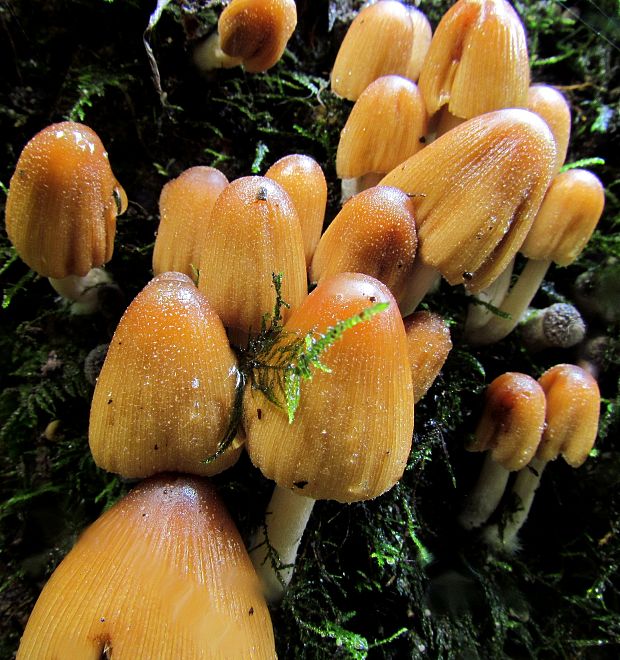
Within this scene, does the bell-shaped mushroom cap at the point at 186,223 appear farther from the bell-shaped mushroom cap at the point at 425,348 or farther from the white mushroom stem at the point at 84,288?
the bell-shaped mushroom cap at the point at 425,348

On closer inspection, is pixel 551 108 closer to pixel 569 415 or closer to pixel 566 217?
pixel 566 217

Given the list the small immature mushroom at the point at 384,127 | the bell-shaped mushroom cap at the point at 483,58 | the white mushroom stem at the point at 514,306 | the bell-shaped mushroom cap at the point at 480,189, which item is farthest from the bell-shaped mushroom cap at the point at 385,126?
the white mushroom stem at the point at 514,306

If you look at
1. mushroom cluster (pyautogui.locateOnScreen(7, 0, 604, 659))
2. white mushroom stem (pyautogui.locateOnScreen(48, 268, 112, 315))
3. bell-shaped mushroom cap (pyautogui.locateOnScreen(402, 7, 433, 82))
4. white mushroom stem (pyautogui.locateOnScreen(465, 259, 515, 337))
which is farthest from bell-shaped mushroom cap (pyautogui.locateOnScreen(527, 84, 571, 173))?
white mushroom stem (pyautogui.locateOnScreen(48, 268, 112, 315))

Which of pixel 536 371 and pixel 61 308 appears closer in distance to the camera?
pixel 61 308

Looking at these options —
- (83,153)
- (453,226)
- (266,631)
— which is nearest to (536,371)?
(453,226)

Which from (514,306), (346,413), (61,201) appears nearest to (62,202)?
(61,201)

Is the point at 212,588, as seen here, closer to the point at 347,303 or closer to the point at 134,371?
the point at 134,371

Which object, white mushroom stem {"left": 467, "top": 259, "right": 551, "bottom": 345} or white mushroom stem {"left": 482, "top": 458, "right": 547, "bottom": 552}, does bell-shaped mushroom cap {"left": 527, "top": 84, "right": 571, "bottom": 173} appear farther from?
white mushroom stem {"left": 482, "top": 458, "right": 547, "bottom": 552}
